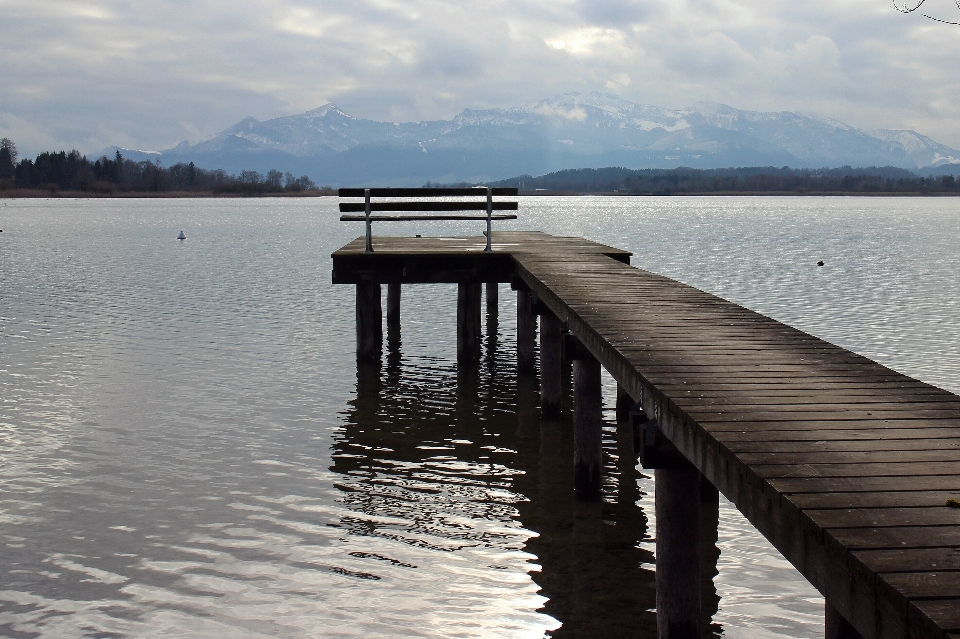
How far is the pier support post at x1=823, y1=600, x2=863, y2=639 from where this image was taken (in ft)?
15.8

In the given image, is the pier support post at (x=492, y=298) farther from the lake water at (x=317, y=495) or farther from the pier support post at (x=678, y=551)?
the pier support post at (x=678, y=551)

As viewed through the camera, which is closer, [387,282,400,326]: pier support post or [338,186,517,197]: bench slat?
[338,186,517,197]: bench slat

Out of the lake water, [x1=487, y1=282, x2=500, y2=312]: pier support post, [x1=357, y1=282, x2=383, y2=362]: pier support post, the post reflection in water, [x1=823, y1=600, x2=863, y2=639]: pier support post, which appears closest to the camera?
[x1=823, y1=600, x2=863, y2=639]: pier support post

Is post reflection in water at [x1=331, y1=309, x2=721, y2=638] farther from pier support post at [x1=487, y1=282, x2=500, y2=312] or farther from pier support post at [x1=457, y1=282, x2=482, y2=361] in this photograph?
pier support post at [x1=487, y1=282, x2=500, y2=312]

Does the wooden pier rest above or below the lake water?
above

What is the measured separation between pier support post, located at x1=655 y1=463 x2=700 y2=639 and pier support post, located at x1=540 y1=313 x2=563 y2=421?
712 centimetres

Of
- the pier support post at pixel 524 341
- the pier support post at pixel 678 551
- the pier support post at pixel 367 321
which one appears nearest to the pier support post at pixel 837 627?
the pier support post at pixel 678 551

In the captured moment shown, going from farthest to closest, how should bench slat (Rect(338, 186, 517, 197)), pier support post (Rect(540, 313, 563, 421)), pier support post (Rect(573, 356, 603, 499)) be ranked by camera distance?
bench slat (Rect(338, 186, 517, 197)) < pier support post (Rect(540, 313, 563, 421)) < pier support post (Rect(573, 356, 603, 499))

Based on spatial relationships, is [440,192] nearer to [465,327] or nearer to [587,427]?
[465,327]

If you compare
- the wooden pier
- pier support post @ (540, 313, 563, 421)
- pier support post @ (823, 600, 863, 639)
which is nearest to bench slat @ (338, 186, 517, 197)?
pier support post @ (540, 313, 563, 421)

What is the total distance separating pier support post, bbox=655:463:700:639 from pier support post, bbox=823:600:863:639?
1.56 meters

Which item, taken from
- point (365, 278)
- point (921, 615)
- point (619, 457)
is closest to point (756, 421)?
point (921, 615)

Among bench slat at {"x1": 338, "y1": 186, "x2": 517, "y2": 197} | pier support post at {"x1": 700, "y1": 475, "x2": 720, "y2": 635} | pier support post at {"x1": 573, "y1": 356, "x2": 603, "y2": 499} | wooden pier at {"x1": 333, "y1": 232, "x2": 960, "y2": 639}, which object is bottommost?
pier support post at {"x1": 700, "y1": 475, "x2": 720, "y2": 635}

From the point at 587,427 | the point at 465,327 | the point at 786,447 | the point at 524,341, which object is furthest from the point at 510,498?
the point at 465,327
